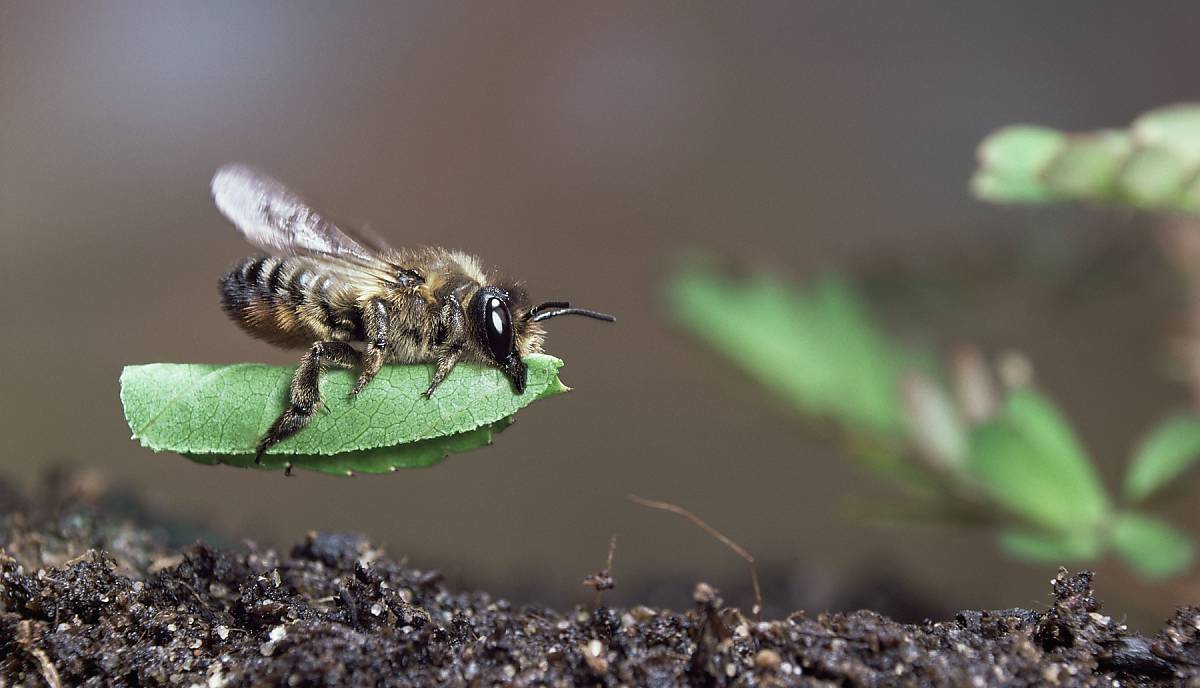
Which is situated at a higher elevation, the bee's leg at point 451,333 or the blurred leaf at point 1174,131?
the blurred leaf at point 1174,131

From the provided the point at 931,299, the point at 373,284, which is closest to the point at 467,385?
the point at 373,284

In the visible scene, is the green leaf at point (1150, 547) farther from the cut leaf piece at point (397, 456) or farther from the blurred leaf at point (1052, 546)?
the cut leaf piece at point (397, 456)

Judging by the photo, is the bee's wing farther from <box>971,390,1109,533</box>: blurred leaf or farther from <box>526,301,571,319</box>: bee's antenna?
<box>971,390,1109,533</box>: blurred leaf

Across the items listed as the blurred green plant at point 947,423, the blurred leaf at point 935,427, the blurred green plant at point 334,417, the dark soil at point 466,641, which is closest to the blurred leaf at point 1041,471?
the blurred green plant at point 947,423

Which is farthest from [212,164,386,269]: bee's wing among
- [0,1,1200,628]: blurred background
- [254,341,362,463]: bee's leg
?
[0,1,1200,628]: blurred background

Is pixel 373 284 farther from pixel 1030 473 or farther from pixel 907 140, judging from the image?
pixel 907 140

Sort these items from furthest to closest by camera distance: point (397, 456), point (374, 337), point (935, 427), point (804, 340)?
point (804, 340), point (935, 427), point (374, 337), point (397, 456)

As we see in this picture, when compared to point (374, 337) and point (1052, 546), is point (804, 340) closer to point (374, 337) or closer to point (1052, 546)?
point (1052, 546)

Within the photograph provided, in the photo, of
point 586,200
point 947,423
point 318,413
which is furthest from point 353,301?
point 586,200
